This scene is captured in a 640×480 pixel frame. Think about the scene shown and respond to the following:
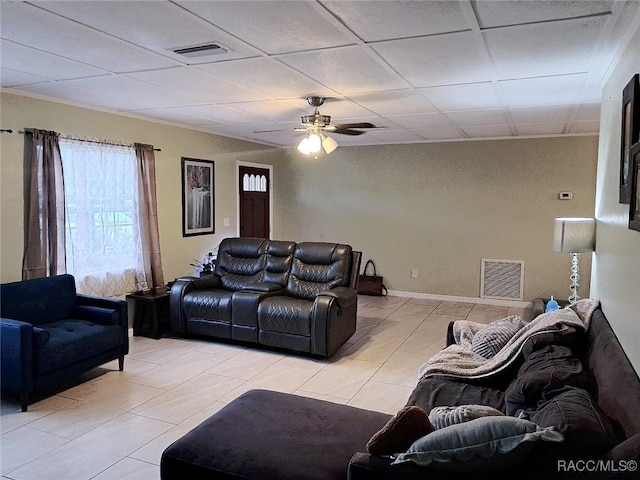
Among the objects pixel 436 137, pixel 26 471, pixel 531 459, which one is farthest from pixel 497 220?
pixel 26 471

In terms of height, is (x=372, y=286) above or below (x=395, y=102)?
below

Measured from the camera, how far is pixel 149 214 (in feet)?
17.0

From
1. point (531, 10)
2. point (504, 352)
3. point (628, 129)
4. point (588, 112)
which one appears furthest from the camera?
point (588, 112)

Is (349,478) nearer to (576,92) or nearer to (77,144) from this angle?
(576,92)

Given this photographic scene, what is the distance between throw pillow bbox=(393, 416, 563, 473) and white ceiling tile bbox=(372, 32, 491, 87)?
197 cm

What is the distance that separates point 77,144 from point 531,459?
14.9ft

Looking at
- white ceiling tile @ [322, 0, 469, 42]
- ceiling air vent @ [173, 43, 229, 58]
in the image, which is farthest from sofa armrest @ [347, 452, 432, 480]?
ceiling air vent @ [173, 43, 229, 58]

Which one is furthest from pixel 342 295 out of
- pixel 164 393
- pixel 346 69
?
pixel 346 69

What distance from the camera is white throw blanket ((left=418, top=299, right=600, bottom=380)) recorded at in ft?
9.00

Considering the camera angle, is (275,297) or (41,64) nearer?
(41,64)

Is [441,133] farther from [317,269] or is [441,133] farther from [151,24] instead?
[151,24]

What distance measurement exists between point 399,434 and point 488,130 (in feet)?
17.1

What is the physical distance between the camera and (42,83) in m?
3.66

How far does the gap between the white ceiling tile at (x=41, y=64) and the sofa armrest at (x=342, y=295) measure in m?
2.66
